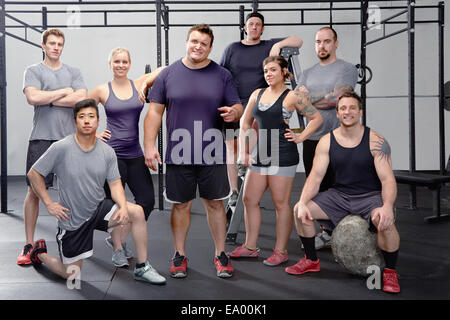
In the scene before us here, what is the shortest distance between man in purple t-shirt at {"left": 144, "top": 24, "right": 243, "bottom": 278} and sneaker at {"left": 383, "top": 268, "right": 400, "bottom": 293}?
781 millimetres

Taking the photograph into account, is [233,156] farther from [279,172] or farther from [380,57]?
[380,57]

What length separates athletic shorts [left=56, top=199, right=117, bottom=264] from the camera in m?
2.09

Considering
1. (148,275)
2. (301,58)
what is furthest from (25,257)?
(301,58)

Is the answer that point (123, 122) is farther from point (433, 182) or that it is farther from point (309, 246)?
point (433, 182)

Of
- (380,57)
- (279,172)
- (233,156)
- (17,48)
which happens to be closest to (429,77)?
(380,57)

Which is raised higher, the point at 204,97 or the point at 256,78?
the point at 256,78

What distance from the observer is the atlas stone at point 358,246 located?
7.01ft

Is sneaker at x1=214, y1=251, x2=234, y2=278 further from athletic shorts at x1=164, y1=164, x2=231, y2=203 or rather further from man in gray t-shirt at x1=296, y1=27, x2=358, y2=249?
man in gray t-shirt at x1=296, y1=27, x2=358, y2=249

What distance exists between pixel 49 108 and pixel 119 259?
1.06m

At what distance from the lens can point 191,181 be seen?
7.39ft

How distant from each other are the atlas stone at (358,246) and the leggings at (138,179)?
42.9 inches
